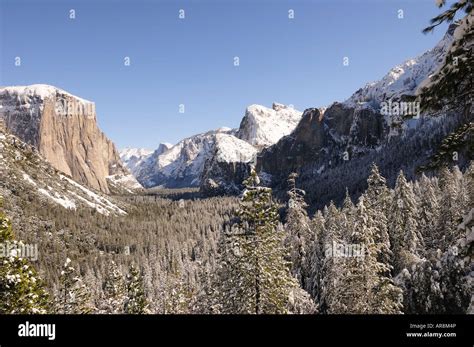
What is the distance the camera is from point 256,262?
15883mm

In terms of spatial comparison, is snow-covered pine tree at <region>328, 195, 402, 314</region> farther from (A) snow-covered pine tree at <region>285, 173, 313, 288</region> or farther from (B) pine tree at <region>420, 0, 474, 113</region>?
(B) pine tree at <region>420, 0, 474, 113</region>

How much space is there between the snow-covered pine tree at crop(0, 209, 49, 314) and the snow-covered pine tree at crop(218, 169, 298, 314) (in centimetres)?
818

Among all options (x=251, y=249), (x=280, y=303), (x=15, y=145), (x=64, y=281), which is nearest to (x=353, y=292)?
(x=280, y=303)

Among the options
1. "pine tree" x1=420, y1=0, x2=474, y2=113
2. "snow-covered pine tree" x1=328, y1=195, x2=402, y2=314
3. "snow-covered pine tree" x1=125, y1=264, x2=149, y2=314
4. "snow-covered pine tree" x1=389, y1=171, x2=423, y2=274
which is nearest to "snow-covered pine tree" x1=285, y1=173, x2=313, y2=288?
"snow-covered pine tree" x1=328, y1=195, x2=402, y2=314

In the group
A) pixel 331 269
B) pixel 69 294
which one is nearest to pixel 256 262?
pixel 331 269

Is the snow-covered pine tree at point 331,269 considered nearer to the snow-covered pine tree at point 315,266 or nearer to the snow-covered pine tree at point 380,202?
the snow-covered pine tree at point 315,266

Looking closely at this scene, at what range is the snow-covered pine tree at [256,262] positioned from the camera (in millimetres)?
15836

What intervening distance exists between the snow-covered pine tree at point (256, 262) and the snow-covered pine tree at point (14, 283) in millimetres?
8179

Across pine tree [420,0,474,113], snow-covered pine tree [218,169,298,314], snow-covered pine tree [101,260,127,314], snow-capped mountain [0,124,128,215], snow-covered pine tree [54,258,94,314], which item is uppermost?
snow-capped mountain [0,124,128,215]

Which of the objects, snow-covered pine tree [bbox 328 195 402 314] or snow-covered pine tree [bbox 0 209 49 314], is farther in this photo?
snow-covered pine tree [bbox 328 195 402 314]

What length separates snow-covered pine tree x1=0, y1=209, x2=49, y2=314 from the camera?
42.0 feet
